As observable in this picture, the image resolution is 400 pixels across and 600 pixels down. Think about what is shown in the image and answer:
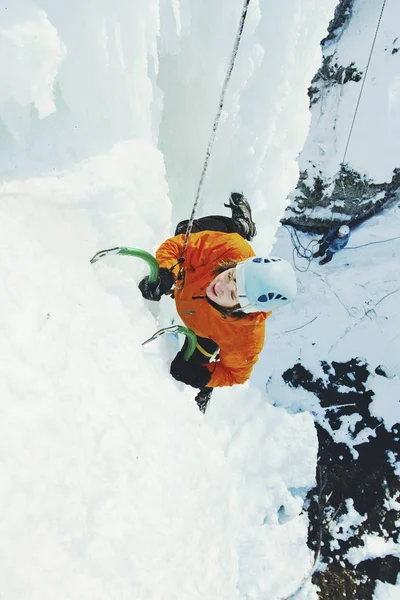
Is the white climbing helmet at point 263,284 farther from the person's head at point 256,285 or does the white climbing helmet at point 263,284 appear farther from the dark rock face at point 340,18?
the dark rock face at point 340,18

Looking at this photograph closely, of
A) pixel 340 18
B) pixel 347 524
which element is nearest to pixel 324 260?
pixel 340 18

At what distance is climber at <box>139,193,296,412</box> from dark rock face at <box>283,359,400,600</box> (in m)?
4.88

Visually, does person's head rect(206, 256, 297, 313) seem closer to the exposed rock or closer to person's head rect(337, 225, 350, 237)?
person's head rect(337, 225, 350, 237)

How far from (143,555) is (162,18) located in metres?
2.89

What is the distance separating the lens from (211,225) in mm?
2840

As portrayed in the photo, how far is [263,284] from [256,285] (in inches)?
1.4

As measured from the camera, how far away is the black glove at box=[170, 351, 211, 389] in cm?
270

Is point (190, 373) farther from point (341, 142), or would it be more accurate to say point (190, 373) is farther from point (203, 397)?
point (341, 142)

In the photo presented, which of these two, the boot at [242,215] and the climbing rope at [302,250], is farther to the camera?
the climbing rope at [302,250]

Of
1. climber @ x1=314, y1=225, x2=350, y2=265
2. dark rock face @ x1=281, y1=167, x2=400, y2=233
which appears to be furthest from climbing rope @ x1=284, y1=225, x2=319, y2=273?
dark rock face @ x1=281, y1=167, x2=400, y2=233

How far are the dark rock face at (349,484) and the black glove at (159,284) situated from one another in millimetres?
5362

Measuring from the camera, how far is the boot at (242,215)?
10.0ft

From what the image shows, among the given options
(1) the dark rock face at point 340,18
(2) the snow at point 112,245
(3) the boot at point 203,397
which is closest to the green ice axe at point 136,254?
(2) the snow at point 112,245

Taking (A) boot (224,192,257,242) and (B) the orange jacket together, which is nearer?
(B) the orange jacket
